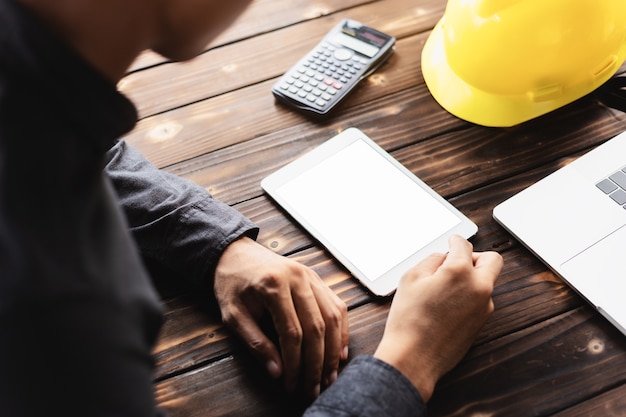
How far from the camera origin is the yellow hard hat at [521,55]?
765 mm

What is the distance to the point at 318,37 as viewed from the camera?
99 centimetres

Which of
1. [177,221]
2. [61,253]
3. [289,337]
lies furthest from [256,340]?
[61,253]

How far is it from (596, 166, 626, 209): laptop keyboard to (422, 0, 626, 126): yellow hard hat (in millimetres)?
124

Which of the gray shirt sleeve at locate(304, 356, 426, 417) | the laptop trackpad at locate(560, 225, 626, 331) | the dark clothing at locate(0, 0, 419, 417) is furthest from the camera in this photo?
the laptop trackpad at locate(560, 225, 626, 331)

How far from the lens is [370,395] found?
595 millimetres

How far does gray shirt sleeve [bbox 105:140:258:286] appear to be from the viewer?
2.39 ft

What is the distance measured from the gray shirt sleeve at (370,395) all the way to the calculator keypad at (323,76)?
38cm

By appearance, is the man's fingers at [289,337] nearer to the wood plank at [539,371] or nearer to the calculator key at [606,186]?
the wood plank at [539,371]

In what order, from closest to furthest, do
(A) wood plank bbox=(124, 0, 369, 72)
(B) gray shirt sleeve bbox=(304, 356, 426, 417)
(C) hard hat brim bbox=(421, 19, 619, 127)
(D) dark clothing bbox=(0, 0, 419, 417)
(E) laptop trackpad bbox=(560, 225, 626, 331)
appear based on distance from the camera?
1. (D) dark clothing bbox=(0, 0, 419, 417)
2. (B) gray shirt sleeve bbox=(304, 356, 426, 417)
3. (E) laptop trackpad bbox=(560, 225, 626, 331)
4. (C) hard hat brim bbox=(421, 19, 619, 127)
5. (A) wood plank bbox=(124, 0, 369, 72)

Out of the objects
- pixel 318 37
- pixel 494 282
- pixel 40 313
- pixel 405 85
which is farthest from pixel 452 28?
pixel 40 313

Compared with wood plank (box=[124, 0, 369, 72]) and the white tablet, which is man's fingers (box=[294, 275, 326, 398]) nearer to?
the white tablet

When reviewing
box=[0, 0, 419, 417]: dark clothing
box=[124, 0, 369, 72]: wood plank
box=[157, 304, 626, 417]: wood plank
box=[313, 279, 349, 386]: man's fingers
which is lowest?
box=[157, 304, 626, 417]: wood plank

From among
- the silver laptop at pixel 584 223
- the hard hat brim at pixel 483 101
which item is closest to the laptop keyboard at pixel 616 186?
the silver laptop at pixel 584 223

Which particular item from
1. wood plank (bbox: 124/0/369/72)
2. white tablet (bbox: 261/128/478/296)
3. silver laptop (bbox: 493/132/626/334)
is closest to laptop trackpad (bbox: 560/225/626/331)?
silver laptop (bbox: 493/132/626/334)
